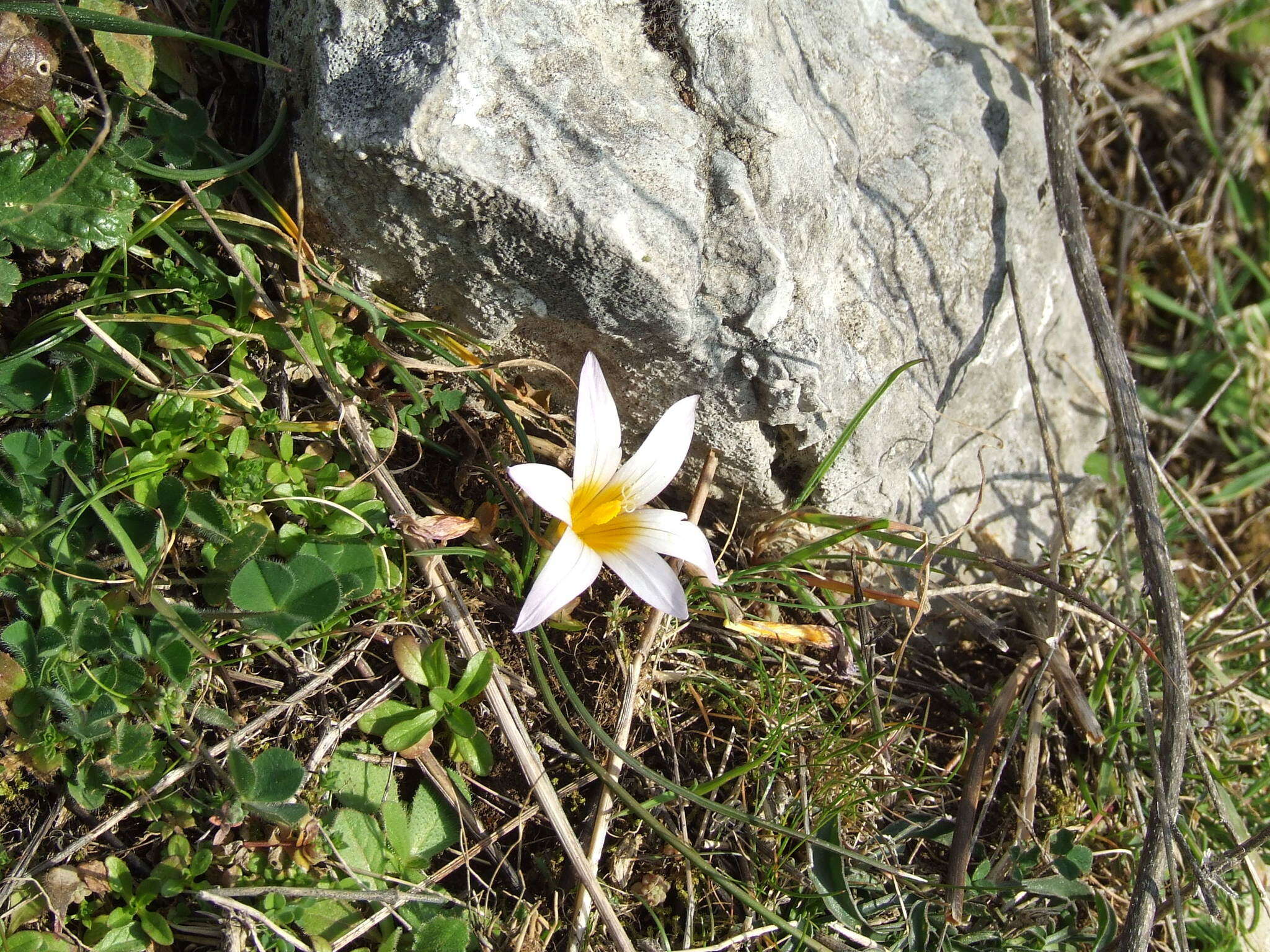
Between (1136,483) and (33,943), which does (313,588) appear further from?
(1136,483)

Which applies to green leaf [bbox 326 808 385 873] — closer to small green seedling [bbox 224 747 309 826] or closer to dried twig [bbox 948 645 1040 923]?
small green seedling [bbox 224 747 309 826]

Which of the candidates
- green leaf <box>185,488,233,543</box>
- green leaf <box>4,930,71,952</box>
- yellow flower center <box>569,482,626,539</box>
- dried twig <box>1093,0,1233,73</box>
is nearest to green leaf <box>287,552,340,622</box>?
green leaf <box>185,488,233,543</box>

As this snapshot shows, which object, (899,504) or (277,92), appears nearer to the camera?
(277,92)

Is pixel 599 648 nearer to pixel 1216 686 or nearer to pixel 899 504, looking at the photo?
pixel 899 504

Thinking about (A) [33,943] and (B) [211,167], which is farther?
(B) [211,167]

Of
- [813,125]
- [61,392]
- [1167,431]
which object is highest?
[813,125]

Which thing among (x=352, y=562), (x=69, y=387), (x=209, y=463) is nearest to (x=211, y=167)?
(x=69, y=387)

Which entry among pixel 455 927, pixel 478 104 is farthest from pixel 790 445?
pixel 455 927
